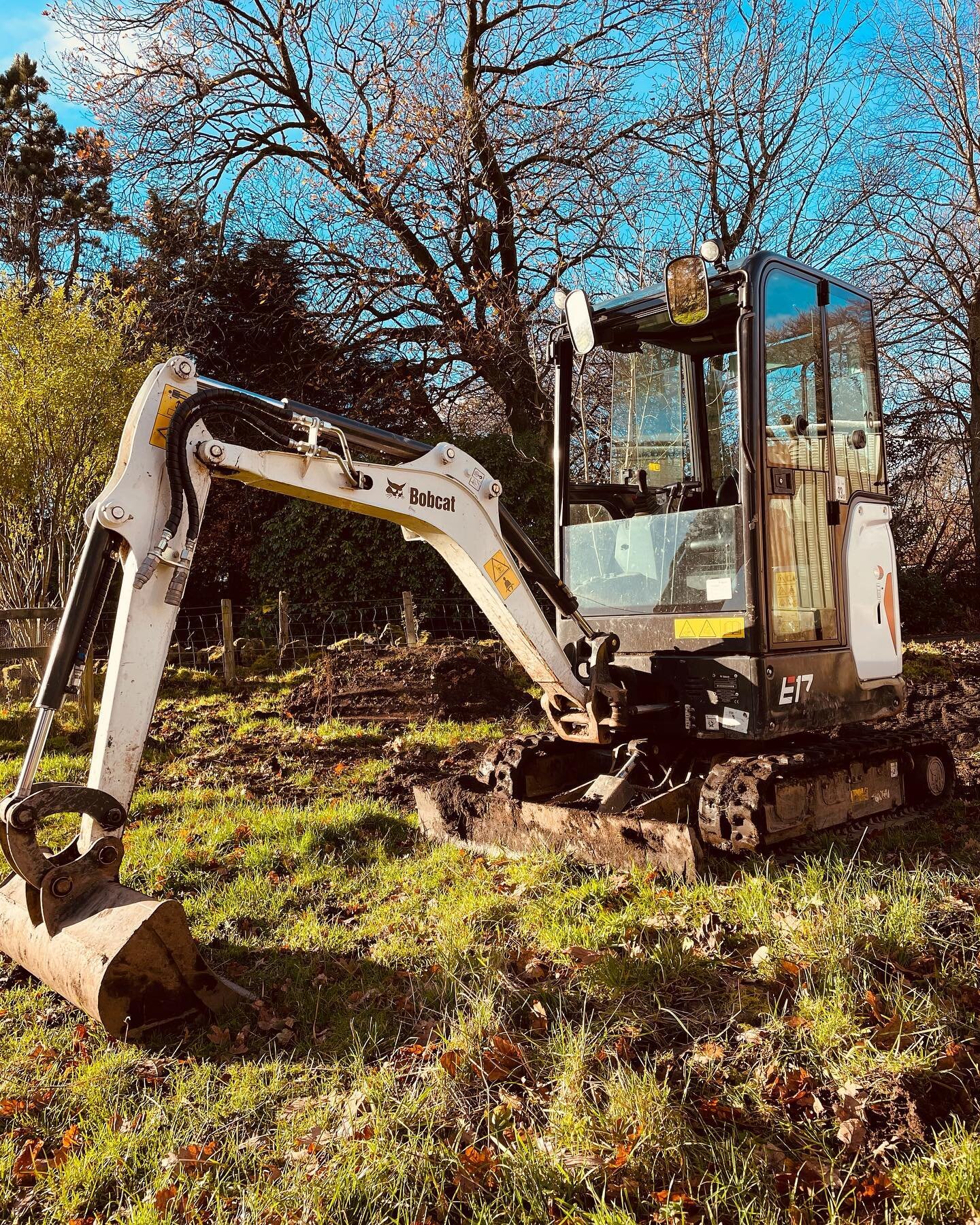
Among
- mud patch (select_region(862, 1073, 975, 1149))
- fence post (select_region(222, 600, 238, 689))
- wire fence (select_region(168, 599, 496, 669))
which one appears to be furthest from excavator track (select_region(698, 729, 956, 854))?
fence post (select_region(222, 600, 238, 689))

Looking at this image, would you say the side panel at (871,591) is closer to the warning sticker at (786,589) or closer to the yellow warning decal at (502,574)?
the warning sticker at (786,589)

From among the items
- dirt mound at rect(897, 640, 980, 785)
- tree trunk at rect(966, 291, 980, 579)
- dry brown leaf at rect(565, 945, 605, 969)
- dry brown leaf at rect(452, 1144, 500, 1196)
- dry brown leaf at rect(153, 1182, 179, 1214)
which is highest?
tree trunk at rect(966, 291, 980, 579)

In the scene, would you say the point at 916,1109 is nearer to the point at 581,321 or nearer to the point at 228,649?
the point at 581,321

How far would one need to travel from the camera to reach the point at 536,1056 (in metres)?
3.35

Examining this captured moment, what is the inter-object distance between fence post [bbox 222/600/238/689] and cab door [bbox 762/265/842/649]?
8314 mm

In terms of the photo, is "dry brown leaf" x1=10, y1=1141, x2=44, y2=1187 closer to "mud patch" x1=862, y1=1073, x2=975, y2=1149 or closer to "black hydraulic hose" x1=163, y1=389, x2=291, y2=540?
"black hydraulic hose" x1=163, y1=389, x2=291, y2=540

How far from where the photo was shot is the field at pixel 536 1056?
2.71m

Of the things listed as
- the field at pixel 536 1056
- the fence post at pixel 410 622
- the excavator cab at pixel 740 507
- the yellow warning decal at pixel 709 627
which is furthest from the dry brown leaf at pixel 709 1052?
the fence post at pixel 410 622

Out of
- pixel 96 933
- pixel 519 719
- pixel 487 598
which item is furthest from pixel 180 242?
pixel 96 933

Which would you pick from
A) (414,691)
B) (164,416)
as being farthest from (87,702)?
(164,416)

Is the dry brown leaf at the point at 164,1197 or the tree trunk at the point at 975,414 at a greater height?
the tree trunk at the point at 975,414

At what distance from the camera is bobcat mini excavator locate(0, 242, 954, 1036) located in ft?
12.9

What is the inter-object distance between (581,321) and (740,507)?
135 centimetres

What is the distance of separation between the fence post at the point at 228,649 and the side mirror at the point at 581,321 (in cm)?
794
